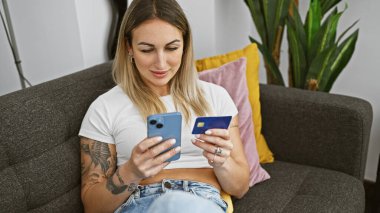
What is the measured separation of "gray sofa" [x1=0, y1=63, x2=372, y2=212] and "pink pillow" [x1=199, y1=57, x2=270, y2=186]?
10cm

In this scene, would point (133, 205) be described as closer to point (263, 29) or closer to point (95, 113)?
point (95, 113)

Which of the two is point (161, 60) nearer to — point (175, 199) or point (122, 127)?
point (122, 127)

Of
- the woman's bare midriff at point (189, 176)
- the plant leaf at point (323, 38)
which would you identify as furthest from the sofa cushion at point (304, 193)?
the plant leaf at point (323, 38)

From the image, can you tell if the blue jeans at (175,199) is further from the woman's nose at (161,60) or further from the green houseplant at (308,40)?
the green houseplant at (308,40)

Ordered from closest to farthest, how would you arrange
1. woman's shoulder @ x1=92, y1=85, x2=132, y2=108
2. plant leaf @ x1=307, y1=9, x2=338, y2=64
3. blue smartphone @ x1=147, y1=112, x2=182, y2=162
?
1. blue smartphone @ x1=147, y1=112, x2=182, y2=162
2. woman's shoulder @ x1=92, y1=85, x2=132, y2=108
3. plant leaf @ x1=307, y1=9, x2=338, y2=64

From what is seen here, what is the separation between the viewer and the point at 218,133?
1.06 metres

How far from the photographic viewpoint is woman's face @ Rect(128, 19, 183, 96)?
1206 millimetres

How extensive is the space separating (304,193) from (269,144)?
1.04ft

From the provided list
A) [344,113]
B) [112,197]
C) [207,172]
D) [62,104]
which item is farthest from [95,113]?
[344,113]

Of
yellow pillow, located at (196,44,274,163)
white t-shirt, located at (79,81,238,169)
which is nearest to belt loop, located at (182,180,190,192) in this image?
white t-shirt, located at (79,81,238,169)

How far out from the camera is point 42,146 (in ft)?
4.02

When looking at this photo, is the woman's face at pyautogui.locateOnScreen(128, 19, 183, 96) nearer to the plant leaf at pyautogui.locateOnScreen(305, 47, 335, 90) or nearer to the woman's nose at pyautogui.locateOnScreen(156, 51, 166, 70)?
the woman's nose at pyautogui.locateOnScreen(156, 51, 166, 70)

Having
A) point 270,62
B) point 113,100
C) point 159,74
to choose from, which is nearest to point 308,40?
point 270,62

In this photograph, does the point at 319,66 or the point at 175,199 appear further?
the point at 319,66
